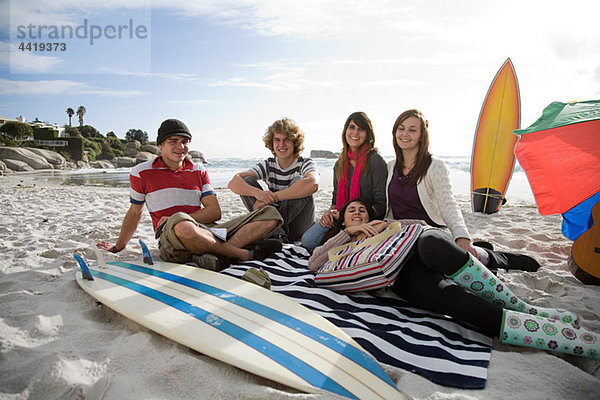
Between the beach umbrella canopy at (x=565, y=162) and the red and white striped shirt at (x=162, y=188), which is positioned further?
the red and white striped shirt at (x=162, y=188)

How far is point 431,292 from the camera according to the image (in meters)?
1.82

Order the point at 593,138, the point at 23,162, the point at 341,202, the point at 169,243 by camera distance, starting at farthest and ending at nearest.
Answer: the point at 23,162, the point at 341,202, the point at 169,243, the point at 593,138

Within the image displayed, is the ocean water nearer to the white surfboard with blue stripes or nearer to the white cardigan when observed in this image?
the white cardigan

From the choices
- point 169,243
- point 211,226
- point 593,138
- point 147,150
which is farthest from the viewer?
point 147,150

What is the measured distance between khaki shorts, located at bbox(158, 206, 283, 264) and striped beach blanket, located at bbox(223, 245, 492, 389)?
64 centimetres

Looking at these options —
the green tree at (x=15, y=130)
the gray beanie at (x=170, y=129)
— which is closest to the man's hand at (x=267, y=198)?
the gray beanie at (x=170, y=129)

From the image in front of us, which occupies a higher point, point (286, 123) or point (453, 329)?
point (286, 123)

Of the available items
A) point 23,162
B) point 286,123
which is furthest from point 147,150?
point 286,123

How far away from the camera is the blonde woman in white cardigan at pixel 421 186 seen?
2.44 meters

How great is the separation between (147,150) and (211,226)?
36414 millimetres

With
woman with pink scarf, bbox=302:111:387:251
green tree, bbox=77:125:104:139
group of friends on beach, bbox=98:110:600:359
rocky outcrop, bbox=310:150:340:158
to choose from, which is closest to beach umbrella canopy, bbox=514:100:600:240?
group of friends on beach, bbox=98:110:600:359

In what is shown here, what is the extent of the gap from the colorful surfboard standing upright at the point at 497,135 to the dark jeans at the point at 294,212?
128 inches

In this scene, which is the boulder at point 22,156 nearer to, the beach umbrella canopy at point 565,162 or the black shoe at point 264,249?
the black shoe at point 264,249

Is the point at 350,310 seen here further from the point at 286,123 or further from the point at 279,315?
the point at 286,123
